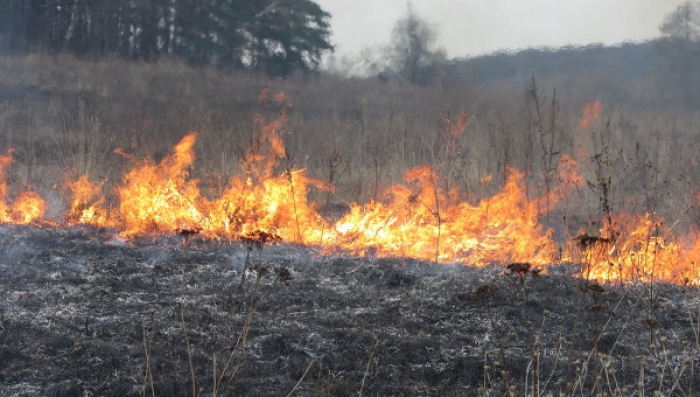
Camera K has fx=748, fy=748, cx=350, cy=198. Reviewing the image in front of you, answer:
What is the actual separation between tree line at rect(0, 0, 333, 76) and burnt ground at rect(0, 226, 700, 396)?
63.7ft

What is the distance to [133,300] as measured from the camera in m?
5.61

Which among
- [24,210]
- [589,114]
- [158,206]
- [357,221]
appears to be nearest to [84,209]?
[24,210]

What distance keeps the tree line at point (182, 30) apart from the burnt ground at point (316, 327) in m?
19.4

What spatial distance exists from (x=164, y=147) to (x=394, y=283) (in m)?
11.2

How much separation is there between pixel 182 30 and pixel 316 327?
23064mm

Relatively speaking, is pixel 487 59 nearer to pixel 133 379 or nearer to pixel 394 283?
pixel 394 283

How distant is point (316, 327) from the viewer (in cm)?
499

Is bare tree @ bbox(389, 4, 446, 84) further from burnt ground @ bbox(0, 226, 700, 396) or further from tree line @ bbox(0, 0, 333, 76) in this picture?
burnt ground @ bbox(0, 226, 700, 396)

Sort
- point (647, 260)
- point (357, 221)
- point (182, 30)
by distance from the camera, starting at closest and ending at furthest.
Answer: point (647, 260)
point (357, 221)
point (182, 30)

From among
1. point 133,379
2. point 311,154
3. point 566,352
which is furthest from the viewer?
point 311,154

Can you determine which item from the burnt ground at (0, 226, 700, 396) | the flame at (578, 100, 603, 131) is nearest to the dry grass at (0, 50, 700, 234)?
the flame at (578, 100, 603, 131)

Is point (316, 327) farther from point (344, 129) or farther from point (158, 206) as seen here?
point (344, 129)

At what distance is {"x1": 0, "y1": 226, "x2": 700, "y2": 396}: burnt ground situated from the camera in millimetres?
3990

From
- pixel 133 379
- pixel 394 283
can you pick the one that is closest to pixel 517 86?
pixel 394 283
